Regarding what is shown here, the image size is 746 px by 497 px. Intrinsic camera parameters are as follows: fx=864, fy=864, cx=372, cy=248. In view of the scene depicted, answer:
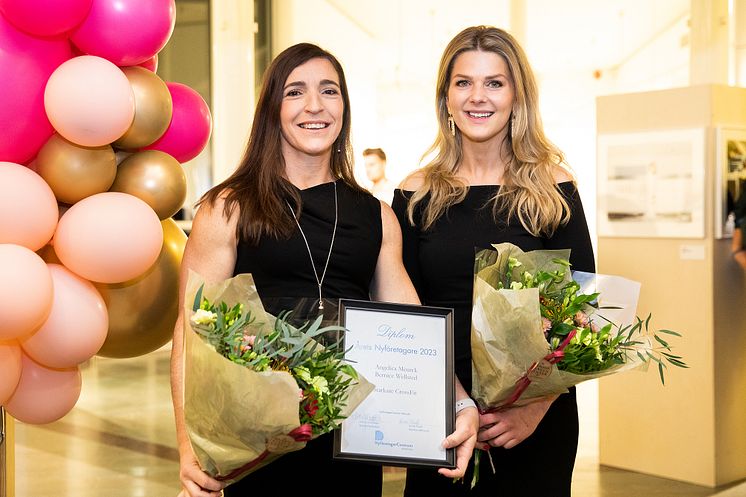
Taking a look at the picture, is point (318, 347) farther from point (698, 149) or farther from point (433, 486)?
point (698, 149)

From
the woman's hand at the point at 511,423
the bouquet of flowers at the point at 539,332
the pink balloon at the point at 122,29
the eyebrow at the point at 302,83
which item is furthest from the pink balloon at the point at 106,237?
the woman's hand at the point at 511,423

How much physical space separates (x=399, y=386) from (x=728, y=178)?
3287 millimetres

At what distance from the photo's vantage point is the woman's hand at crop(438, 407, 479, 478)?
172cm

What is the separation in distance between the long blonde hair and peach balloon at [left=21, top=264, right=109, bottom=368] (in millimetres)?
799

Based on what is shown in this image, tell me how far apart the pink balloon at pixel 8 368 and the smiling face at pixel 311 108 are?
775 mm

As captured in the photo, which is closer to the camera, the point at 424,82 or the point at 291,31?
the point at 291,31

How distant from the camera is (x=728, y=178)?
4.43 meters

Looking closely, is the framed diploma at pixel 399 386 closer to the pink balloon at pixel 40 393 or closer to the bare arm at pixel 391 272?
the bare arm at pixel 391 272

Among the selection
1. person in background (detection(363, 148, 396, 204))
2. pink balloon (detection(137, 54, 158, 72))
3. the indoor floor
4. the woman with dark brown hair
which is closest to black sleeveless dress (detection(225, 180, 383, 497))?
the woman with dark brown hair

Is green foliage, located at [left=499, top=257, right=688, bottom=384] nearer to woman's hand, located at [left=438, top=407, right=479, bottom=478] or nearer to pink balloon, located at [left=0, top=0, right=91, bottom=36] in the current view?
woman's hand, located at [left=438, top=407, right=479, bottom=478]

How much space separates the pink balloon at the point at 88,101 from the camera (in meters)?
1.83

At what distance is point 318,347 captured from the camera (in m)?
1.53

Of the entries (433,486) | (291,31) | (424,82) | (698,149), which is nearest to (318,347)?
(433,486)

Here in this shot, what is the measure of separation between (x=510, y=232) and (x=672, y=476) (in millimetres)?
2955
